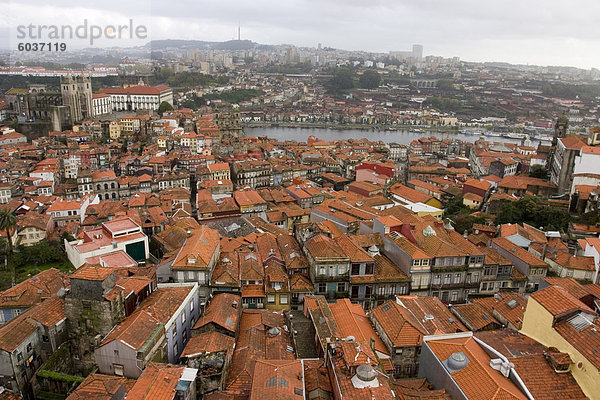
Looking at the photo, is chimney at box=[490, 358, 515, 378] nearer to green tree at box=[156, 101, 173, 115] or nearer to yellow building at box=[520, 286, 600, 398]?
yellow building at box=[520, 286, 600, 398]

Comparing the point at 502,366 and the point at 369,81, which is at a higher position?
the point at 369,81

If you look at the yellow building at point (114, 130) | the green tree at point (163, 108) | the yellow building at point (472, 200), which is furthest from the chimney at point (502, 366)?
the green tree at point (163, 108)

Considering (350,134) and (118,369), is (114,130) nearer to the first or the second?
(118,369)

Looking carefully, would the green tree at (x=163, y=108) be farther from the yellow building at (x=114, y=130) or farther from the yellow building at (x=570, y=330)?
the yellow building at (x=570, y=330)

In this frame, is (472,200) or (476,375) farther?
(472,200)

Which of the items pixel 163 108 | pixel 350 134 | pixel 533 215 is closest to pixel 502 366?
pixel 533 215

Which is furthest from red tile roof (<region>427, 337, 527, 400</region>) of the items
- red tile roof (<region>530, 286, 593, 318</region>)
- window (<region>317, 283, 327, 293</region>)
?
window (<region>317, 283, 327, 293</region>)

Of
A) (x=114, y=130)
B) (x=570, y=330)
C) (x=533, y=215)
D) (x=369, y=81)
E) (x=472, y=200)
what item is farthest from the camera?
(x=369, y=81)

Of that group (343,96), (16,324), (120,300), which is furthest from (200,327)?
(343,96)

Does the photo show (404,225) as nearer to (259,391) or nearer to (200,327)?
(200,327)
